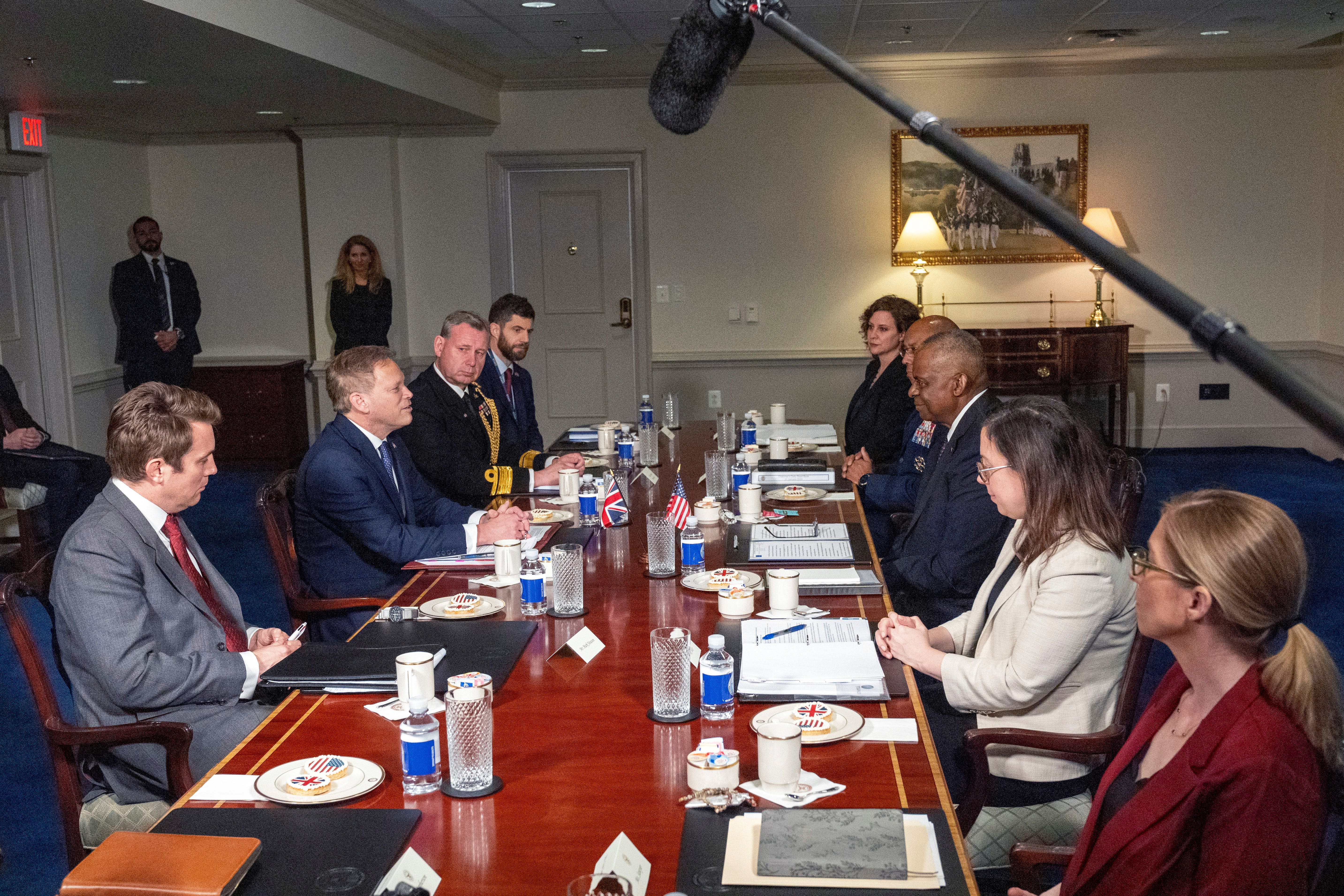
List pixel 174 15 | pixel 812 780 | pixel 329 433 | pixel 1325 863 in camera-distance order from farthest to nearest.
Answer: pixel 174 15 → pixel 329 433 → pixel 812 780 → pixel 1325 863

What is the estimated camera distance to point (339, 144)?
27.1 ft

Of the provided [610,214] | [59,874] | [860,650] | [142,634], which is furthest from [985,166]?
[610,214]

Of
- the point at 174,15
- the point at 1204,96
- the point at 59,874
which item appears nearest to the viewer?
the point at 59,874

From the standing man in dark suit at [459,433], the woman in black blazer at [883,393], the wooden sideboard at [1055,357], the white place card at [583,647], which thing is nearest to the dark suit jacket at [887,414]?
the woman in black blazer at [883,393]

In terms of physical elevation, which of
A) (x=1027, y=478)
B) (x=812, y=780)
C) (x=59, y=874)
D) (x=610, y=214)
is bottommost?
(x=59, y=874)

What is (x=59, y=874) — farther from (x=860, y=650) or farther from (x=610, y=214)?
(x=610, y=214)

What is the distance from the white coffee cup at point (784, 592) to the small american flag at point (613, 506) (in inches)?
41.7

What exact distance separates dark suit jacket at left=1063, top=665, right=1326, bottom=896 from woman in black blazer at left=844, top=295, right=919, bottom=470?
3237 mm

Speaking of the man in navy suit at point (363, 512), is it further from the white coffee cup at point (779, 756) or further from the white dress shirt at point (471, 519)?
the white coffee cup at point (779, 756)

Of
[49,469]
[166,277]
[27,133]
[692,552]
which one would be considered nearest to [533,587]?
[692,552]

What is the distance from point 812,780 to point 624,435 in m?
3.51

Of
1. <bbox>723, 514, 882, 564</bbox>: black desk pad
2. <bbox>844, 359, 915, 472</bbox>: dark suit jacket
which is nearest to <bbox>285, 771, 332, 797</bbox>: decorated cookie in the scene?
<bbox>723, 514, 882, 564</bbox>: black desk pad

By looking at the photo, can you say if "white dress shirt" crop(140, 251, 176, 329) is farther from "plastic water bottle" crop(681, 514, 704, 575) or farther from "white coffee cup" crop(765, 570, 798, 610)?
"white coffee cup" crop(765, 570, 798, 610)

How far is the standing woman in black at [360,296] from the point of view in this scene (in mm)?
8180
